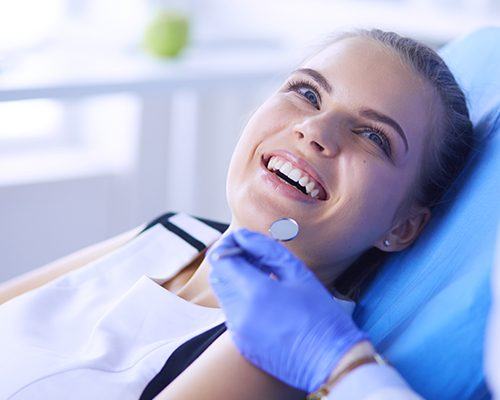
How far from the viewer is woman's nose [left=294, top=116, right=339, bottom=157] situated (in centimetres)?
134

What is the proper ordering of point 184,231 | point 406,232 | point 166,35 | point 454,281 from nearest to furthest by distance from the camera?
point 454,281 → point 406,232 → point 184,231 → point 166,35

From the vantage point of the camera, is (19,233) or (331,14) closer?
(19,233)

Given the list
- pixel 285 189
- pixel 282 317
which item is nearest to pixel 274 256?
pixel 282 317

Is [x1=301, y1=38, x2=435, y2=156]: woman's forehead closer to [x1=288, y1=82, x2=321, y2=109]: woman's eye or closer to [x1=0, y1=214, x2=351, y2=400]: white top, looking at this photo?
[x1=288, y1=82, x2=321, y2=109]: woman's eye

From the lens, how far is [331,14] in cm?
282

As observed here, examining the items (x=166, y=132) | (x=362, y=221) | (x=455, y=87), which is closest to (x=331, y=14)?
(x=166, y=132)

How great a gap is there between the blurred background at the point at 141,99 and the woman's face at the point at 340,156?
3.26ft

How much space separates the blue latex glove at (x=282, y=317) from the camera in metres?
1.11

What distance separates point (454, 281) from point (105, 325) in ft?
1.80

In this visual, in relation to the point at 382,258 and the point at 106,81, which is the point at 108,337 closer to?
the point at 382,258

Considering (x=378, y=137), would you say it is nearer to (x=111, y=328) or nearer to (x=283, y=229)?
(x=283, y=229)

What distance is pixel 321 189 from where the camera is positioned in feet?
4.44

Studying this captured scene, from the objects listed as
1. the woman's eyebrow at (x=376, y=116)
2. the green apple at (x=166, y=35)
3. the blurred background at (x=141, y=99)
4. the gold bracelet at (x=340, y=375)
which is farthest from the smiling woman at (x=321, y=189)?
the green apple at (x=166, y=35)

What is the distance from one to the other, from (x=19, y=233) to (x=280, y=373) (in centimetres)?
160
